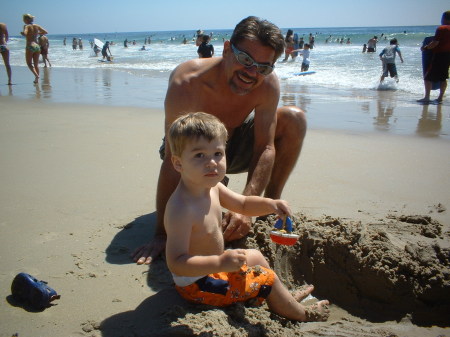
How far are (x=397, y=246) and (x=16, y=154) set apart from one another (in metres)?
3.80

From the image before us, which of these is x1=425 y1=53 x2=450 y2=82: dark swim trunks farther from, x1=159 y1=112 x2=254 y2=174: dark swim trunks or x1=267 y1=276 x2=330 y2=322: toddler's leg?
x1=267 y1=276 x2=330 y2=322: toddler's leg

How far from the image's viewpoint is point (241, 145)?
314 centimetres

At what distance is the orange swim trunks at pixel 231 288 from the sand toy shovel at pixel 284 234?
171mm

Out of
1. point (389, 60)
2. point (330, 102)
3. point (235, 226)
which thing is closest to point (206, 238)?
point (235, 226)

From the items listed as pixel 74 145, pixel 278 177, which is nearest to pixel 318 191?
pixel 278 177

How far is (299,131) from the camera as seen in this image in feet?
10.1

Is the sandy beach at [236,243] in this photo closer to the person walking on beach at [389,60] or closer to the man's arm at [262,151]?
the man's arm at [262,151]

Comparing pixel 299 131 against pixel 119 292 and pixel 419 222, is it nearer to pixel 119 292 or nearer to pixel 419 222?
pixel 419 222

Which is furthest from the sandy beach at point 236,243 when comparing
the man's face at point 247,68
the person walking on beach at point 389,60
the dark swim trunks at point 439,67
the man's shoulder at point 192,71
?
the person walking on beach at point 389,60

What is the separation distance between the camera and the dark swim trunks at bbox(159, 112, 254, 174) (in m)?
3.12

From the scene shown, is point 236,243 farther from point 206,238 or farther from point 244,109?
point 244,109

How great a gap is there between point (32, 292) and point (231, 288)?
0.96 m

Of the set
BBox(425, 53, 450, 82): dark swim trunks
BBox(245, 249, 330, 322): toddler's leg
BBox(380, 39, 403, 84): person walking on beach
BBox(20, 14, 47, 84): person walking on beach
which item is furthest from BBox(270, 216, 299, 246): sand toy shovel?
BBox(380, 39, 403, 84): person walking on beach

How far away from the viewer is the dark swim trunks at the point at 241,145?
312 centimetres
